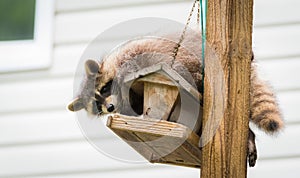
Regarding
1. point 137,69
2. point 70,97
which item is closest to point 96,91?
point 137,69

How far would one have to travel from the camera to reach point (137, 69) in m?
2.42

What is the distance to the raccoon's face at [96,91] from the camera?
8.20 feet

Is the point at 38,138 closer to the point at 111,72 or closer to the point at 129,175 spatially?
the point at 129,175

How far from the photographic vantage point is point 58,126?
13.3 feet

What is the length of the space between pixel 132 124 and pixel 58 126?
71.2 inches

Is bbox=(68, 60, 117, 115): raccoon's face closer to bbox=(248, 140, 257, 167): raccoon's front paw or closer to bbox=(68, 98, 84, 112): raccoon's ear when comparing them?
bbox=(68, 98, 84, 112): raccoon's ear

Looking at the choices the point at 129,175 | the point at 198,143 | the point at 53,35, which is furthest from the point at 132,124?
the point at 53,35

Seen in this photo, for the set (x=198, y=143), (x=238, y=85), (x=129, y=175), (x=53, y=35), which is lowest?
A: (x=129, y=175)

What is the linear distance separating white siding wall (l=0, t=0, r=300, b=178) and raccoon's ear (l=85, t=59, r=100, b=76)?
1470mm

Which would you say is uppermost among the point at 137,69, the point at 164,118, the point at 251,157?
the point at 137,69

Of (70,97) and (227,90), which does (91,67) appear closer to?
(227,90)

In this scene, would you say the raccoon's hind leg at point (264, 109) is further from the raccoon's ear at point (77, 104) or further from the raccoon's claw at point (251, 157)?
the raccoon's ear at point (77, 104)

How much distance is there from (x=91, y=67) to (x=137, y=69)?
19cm

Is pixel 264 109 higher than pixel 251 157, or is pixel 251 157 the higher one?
pixel 264 109
